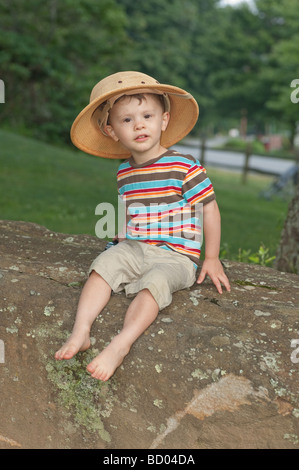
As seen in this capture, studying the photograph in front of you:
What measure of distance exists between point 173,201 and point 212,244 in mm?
352

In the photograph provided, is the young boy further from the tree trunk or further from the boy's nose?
the tree trunk

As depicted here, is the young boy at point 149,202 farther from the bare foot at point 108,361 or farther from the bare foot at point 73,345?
the bare foot at point 108,361

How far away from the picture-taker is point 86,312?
297 centimetres

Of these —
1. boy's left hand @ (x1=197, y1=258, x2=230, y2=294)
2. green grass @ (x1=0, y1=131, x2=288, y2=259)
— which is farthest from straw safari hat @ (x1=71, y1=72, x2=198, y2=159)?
green grass @ (x1=0, y1=131, x2=288, y2=259)

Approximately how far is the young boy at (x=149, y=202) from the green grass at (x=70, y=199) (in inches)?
113

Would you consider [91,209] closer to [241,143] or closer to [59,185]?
[59,185]

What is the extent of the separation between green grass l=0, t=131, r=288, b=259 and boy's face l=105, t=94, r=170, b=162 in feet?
10.3

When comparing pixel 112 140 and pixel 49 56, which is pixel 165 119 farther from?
pixel 49 56

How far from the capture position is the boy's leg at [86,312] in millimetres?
2795

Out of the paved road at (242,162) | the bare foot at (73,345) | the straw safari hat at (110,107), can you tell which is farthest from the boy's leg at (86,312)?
the paved road at (242,162)

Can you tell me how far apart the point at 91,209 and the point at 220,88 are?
36.7m

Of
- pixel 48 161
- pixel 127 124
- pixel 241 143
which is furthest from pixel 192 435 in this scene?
pixel 241 143

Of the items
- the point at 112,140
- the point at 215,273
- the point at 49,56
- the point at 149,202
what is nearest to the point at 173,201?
the point at 149,202

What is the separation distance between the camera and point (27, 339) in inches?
120
